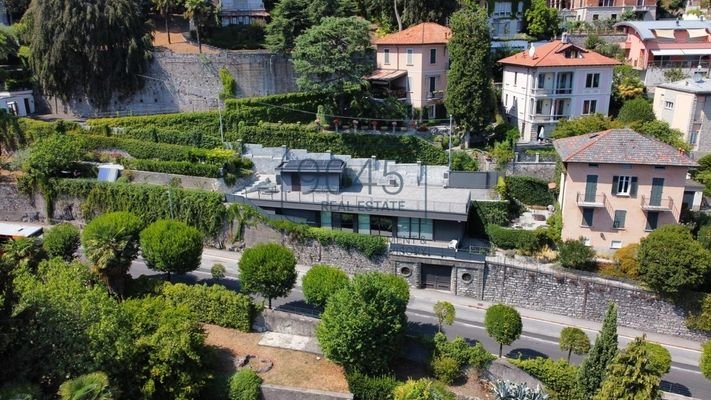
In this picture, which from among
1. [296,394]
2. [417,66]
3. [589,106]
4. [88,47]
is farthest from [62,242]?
[589,106]

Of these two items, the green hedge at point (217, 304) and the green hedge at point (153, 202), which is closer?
the green hedge at point (217, 304)

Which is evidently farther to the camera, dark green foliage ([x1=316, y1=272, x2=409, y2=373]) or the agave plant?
dark green foliage ([x1=316, y1=272, x2=409, y2=373])

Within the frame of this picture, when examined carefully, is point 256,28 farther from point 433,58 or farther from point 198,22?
point 433,58

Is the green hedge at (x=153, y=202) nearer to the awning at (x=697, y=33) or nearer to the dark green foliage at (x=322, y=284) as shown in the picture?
the dark green foliage at (x=322, y=284)

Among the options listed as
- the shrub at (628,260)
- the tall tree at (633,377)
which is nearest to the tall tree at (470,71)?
the shrub at (628,260)

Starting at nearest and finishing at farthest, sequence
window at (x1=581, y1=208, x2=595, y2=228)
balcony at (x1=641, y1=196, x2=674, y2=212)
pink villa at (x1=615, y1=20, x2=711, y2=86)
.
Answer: balcony at (x1=641, y1=196, x2=674, y2=212)
window at (x1=581, y1=208, x2=595, y2=228)
pink villa at (x1=615, y1=20, x2=711, y2=86)

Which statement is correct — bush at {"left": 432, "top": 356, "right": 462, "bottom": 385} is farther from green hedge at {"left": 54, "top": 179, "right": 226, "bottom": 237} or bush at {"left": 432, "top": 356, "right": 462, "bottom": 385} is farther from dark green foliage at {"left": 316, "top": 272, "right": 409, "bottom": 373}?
green hedge at {"left": 54, "top": 179, "right": 226, "bottom": 237}

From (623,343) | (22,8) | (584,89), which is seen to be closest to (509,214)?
(623,343)

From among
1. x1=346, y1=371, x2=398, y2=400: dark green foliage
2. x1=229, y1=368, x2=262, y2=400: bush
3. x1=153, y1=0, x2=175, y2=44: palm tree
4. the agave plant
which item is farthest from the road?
x1=153, y1=0, x2=175, y2=44: palm tree
